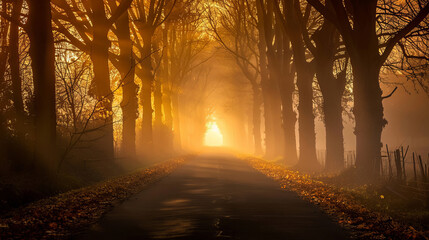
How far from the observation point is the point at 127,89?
95.3ft

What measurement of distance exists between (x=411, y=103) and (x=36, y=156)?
189 feet

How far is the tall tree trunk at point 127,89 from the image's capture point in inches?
1107

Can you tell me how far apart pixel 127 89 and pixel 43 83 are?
1322 centimetres

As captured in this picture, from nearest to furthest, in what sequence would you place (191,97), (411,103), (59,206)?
(59,206)
(411,103)
(191,97)

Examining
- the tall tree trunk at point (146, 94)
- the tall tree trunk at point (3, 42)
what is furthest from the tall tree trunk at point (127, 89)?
the tall tree trunk at point (3, 42)

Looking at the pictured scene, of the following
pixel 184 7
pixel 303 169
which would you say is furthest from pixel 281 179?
pixel 184 7

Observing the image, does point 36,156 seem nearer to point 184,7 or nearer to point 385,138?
point 184,7

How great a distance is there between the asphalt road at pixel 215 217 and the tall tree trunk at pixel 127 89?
1276 centimetres

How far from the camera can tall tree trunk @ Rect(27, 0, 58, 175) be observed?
15648 millimetres

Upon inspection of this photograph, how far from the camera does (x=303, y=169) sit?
26.5 metres

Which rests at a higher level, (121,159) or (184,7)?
(184,7)

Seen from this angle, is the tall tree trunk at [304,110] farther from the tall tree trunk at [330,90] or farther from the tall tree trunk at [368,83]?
the tall tree trunk at [368,83]

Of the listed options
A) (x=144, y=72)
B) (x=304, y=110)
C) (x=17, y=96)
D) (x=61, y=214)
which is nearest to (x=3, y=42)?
(x=17, y=96)

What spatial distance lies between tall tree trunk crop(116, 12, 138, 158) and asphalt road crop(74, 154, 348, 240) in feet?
41.9
